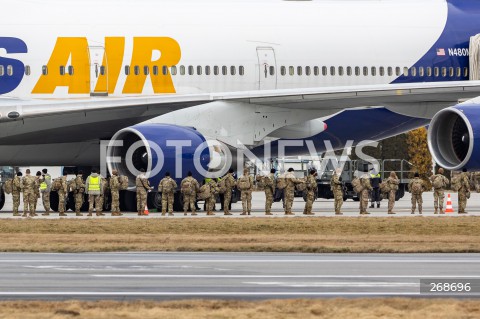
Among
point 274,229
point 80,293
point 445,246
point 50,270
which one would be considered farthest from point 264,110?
point 80,293

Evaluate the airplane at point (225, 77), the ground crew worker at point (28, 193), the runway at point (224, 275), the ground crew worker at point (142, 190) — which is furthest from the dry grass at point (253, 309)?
the ground crew worker at point (28, 193)

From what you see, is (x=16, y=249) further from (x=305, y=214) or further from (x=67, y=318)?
(x=305, y=214)

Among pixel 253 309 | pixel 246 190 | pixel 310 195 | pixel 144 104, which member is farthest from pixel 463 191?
pixel 253 309

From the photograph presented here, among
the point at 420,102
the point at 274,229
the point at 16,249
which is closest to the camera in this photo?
the point at 16,249

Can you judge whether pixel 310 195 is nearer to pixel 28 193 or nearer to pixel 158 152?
pixel 158 152

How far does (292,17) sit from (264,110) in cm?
276

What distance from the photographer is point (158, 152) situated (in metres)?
28.1

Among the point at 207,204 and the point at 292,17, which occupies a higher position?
the point at 292,17

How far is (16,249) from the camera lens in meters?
19.2

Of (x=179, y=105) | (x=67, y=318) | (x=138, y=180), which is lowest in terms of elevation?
(x=67, y=318)

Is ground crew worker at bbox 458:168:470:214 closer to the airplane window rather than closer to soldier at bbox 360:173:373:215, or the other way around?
soldier at bbox 360:173:373:215

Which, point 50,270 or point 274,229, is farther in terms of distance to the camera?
point 274,229

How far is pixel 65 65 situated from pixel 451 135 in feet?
29.9

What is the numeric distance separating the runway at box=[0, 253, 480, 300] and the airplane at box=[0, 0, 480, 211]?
10.1 metres
